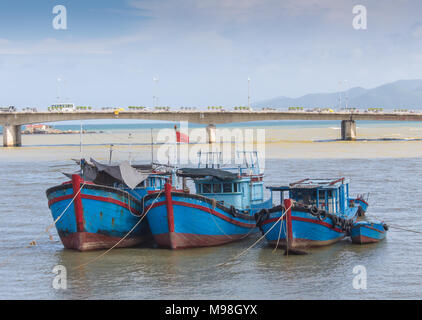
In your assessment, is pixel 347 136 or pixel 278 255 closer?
pixel 278 255

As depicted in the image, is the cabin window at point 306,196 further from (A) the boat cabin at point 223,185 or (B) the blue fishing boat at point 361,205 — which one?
(B) the blue fishing boat at point 361,205

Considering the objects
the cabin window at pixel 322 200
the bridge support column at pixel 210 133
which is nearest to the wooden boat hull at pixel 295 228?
the cabin window at pixel 322 200

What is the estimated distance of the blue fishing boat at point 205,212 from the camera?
104 ft

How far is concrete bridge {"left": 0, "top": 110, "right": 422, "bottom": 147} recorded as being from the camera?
131 meters

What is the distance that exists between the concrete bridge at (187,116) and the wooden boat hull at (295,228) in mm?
100730

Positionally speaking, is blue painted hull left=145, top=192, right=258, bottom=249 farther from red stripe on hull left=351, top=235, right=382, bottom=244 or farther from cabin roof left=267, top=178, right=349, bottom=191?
red stripe on hull left=351, top=235, right=382, bottom=244

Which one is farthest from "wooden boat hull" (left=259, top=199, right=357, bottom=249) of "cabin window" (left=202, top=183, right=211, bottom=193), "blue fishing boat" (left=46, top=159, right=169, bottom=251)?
"blue fishing boat" (left=46, top=159, right=169, bottom=251)

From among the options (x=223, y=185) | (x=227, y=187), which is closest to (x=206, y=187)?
(x=223, y=185)

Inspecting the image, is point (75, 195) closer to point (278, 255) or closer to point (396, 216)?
point (278, 255)

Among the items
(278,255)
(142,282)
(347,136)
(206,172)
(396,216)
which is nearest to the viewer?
(142,282)

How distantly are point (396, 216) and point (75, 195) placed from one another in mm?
18526

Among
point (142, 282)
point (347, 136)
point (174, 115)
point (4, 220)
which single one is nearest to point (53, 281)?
point (142, 282)
